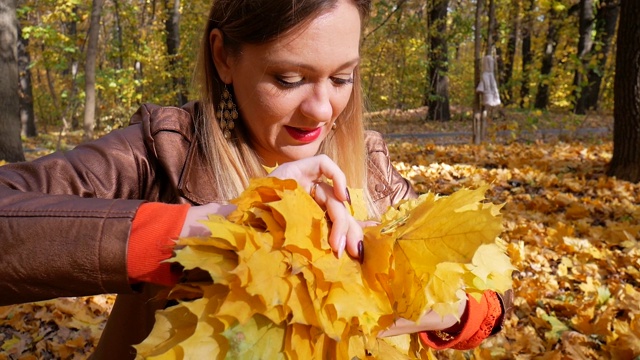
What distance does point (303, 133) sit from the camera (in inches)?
58.0

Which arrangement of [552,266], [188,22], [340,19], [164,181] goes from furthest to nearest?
[188,22], [552,266], [164,181], [340,19]

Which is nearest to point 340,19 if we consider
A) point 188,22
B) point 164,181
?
point 164,181

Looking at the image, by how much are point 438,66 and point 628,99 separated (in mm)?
10022

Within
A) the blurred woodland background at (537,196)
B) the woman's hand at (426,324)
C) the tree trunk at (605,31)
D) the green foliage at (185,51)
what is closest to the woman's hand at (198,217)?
the woman's hand at (426,324)

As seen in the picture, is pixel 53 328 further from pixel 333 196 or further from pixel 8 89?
pixel 8 89

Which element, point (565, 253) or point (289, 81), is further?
point (565, 253)

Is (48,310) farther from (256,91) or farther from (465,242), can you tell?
(465,242)

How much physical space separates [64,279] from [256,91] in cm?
72

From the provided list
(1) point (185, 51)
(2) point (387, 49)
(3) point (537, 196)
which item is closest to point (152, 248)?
(3) point (537, 196)

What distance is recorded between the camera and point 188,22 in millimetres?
18812

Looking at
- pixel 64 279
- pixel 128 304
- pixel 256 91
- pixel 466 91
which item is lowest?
pixel 466 91

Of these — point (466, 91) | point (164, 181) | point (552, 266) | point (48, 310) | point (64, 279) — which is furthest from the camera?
point (466, 91)

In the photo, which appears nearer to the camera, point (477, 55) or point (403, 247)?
point (403, 247)

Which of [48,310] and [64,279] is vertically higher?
[64,279]
